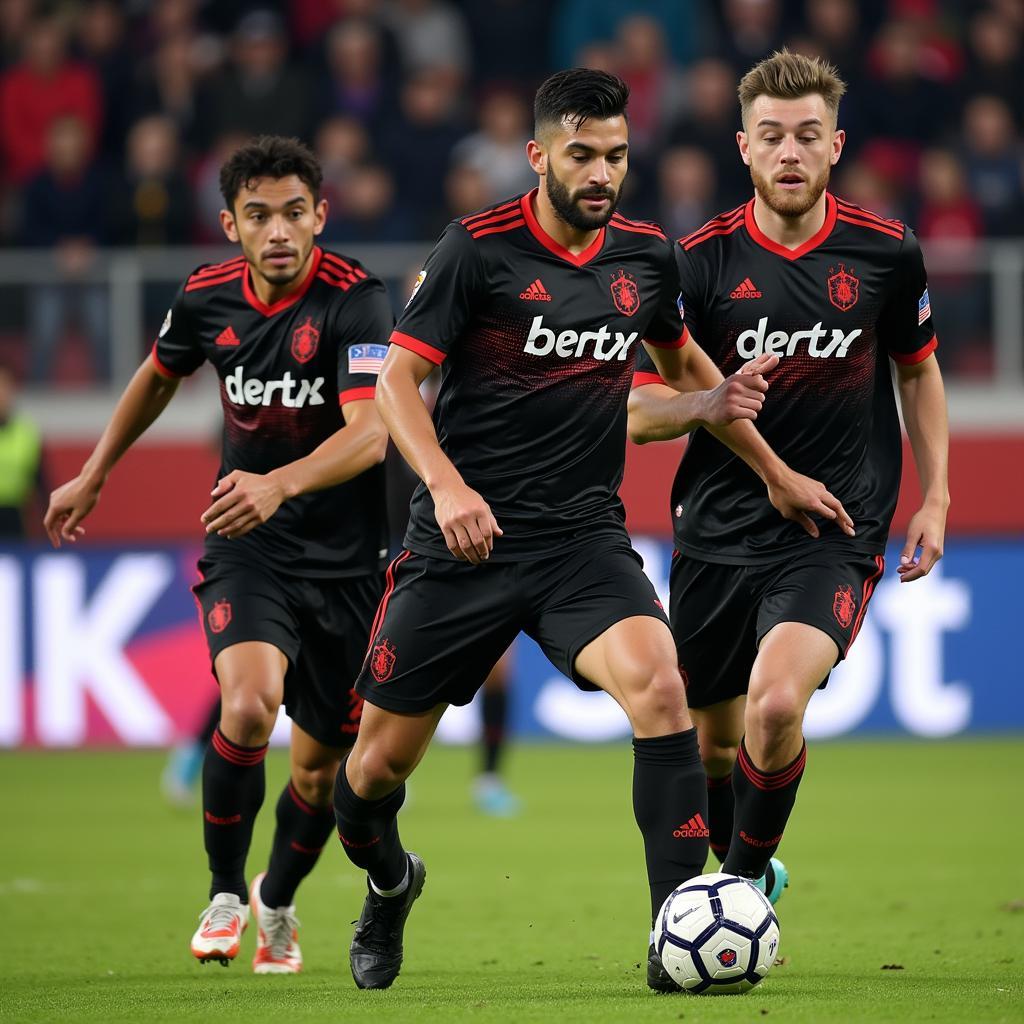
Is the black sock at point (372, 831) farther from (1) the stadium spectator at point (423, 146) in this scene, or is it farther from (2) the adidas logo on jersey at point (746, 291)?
(1) the stadium spectator at point (423, 146)

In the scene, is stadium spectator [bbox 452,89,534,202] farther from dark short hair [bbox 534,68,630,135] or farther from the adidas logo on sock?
the adidas logo on sock

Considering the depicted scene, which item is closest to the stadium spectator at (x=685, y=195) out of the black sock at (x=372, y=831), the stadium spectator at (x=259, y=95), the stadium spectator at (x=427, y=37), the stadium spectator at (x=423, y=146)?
the stadium spectator at (x=423, y=146)

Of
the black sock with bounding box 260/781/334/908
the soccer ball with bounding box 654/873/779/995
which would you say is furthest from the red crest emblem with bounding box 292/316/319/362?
the soccer ball with bounding box 654/873/779/995

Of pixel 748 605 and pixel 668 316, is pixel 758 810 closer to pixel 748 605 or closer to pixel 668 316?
pixel 748 605

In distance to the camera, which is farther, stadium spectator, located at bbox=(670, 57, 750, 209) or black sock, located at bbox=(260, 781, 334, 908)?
stadium spectator, located at bbox=(670, 57, 750, 209)

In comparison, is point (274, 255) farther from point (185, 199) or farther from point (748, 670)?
point (185, 199)

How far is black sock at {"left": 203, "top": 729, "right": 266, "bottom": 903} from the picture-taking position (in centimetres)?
614

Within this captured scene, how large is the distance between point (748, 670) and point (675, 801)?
1.14m

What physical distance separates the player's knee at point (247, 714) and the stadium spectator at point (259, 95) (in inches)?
401

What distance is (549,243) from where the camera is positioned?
215 inches

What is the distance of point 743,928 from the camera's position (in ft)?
16.2

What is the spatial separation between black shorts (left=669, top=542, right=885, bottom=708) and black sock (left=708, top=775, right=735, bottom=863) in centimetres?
32

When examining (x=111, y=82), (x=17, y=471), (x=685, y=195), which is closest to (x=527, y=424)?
(x=17, y=471)

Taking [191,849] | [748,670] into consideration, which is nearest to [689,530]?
[748,670]
